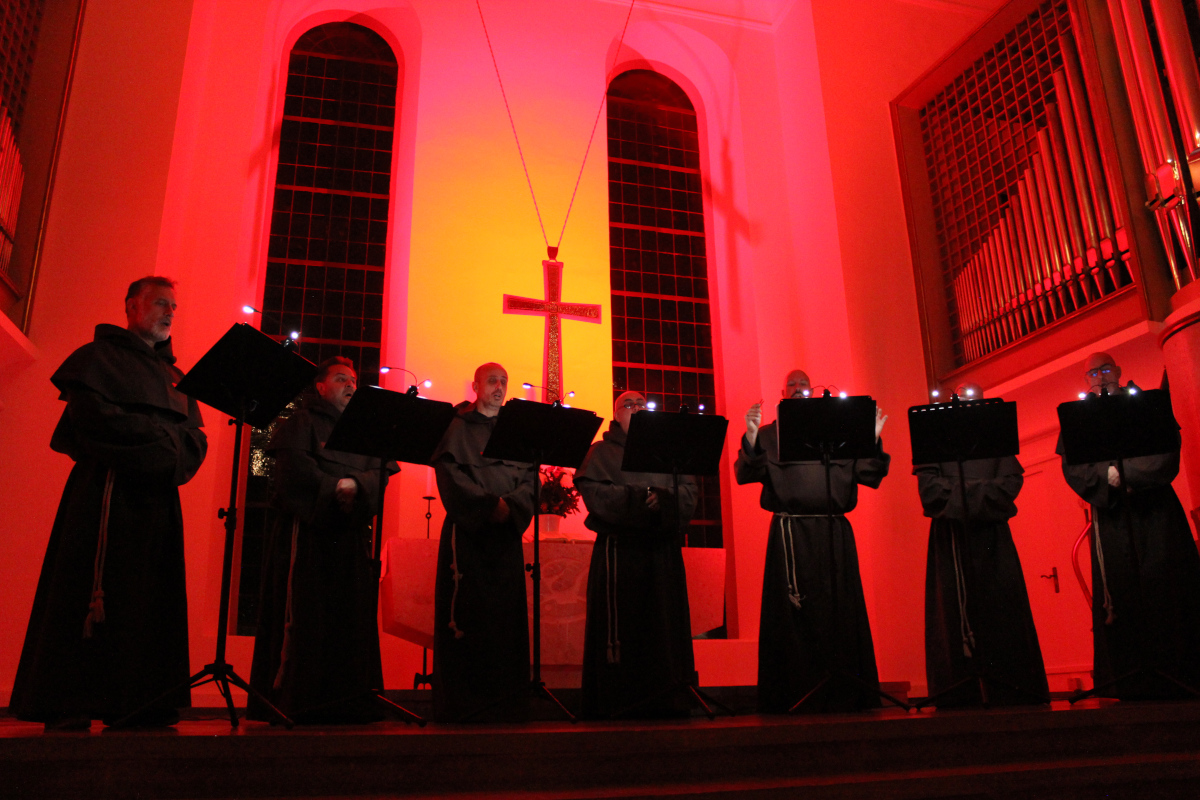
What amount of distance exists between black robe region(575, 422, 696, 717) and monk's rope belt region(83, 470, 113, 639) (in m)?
2.33

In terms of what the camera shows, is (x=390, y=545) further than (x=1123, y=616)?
Yes

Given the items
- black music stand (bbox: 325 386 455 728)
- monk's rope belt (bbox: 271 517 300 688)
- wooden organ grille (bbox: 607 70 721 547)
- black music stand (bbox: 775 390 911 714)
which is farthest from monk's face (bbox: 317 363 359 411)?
wooden organ grille (bbox: 607 70 721 547)

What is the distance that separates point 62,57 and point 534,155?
444cm

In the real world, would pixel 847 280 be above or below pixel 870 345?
above

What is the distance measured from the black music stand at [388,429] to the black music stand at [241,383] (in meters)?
0.28

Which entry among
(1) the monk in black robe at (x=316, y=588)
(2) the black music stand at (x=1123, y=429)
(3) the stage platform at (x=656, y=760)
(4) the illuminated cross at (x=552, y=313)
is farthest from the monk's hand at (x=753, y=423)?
(4) the illuminated cross at (x=552, y=313)

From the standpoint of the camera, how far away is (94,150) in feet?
25.5

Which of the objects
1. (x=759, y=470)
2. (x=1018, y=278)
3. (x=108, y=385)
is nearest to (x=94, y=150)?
(x=108, y=385)

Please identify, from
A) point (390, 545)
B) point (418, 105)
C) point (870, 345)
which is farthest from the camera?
point (418, 105)

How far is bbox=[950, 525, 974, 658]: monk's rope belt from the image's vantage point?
5461 millimetres

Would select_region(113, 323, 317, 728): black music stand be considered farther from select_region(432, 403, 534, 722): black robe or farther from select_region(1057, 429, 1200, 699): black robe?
select_region(1057, 429, 1200, 699): black robe

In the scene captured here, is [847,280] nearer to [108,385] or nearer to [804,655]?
[804,655]

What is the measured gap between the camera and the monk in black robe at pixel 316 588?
4562mm

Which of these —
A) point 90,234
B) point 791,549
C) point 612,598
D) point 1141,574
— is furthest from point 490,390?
point 90,234
